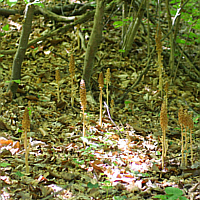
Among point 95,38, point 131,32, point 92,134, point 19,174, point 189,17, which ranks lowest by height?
point 19,174

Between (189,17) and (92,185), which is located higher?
(189,17)

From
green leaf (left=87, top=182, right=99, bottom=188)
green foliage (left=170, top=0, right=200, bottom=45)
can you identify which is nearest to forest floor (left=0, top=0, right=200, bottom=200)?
green leaf (left=87, top=182, right=99, bottom=188)

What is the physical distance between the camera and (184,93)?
5016 millimetres

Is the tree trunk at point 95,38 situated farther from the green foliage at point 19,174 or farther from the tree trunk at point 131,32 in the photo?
the green foliage at point 19,174

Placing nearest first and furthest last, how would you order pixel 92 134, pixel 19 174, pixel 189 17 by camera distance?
pixel 19 174 → pixel 92 134 → pixel 189 17

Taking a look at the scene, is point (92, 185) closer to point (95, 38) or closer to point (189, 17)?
point (95, 38)

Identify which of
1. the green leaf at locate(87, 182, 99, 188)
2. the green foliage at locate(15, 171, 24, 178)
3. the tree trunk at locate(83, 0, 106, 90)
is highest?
the tree trunk at locate(83, 0, 106, 90)

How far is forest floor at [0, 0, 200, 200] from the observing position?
8.27 ft

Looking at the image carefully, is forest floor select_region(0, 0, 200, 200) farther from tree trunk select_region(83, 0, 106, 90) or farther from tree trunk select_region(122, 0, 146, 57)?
tree trunk select_region(83, 0, 106, 90)

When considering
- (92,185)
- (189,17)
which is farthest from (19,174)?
(189,17)

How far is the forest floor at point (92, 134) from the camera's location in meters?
2.52

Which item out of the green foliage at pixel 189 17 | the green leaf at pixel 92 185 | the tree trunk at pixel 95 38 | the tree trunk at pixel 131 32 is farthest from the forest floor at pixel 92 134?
the green foliage at pixel 189 17

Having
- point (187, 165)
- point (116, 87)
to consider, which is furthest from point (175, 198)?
point (116, 87)

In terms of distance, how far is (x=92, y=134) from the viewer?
3.53 meters
